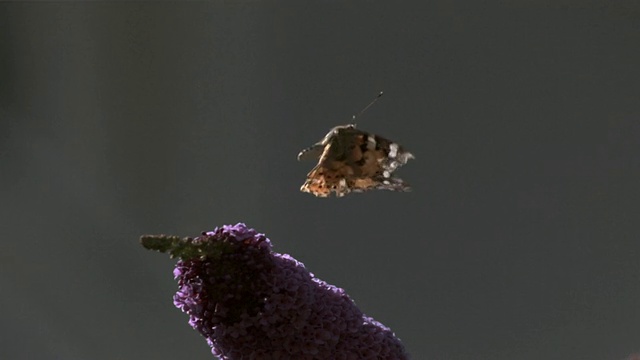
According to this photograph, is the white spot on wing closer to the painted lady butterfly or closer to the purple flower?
the painted lady butterfly

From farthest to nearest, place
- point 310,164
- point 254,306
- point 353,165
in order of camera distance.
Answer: point 310,164, point 353,165, point 254,306

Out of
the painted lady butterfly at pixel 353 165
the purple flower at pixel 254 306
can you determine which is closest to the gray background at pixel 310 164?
the painted lady butterfly at pixel 353 165

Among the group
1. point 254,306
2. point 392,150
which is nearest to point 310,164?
point 392,150

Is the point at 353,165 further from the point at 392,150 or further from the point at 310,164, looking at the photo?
the point at 310,164

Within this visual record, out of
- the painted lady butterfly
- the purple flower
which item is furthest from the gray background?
Result: the purple flower

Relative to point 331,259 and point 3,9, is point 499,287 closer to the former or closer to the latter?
point 331,259

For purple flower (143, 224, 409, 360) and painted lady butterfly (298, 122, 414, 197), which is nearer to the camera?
purple flower (143, 224, 409, 360)

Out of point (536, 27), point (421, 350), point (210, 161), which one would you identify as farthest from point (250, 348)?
point (536, 27)
